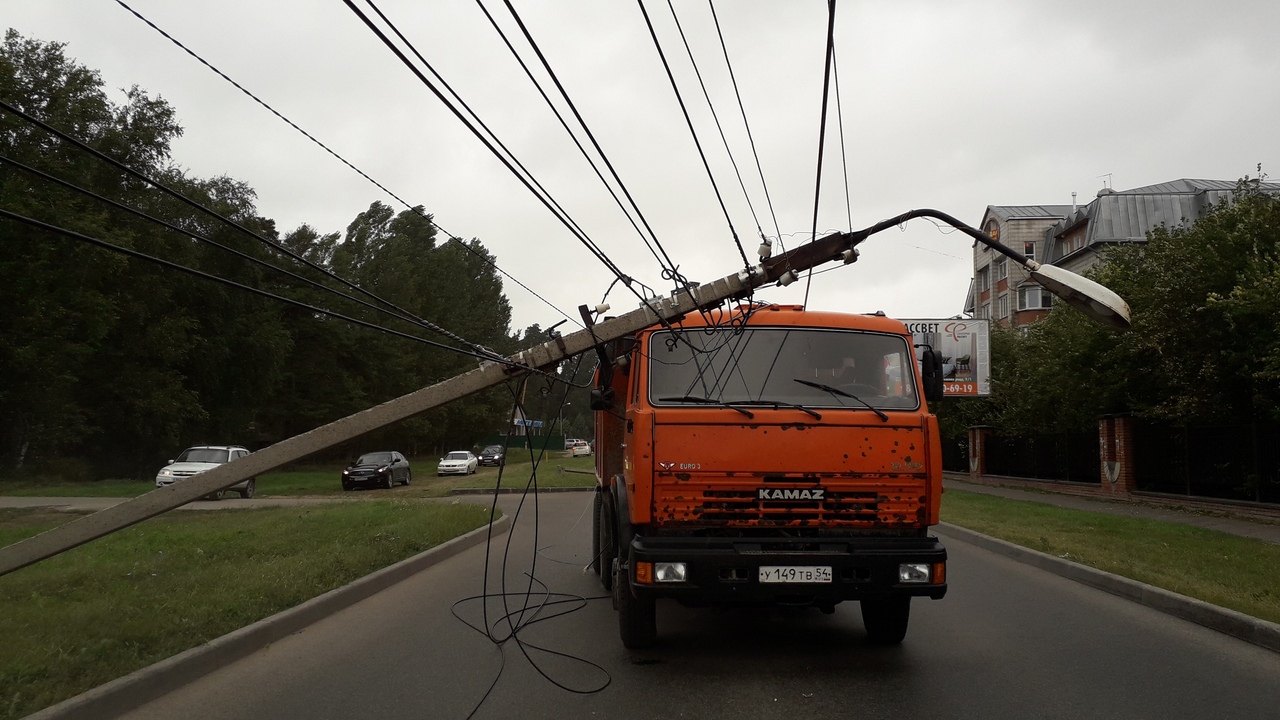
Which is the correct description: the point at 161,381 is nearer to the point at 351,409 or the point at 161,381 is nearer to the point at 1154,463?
the point at 351,409

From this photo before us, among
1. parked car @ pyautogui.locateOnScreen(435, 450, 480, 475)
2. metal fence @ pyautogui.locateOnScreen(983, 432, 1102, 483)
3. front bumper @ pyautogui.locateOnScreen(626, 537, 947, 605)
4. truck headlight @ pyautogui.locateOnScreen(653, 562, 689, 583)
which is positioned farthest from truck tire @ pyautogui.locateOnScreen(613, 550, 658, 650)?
parked car @ pyautogui.locateOnScreen(435, 450, 480, 475)

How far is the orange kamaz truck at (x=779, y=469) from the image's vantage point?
5.78 metres

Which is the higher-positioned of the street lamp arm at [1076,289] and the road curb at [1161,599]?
the street lamp arm at [1076,289]

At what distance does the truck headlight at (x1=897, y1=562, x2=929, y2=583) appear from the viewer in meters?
5.82

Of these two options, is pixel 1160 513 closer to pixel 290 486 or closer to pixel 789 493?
pixel 789 493

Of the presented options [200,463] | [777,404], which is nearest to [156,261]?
[777,404]

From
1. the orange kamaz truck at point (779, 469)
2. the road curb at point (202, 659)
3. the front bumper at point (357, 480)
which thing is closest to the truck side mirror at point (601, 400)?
the orange kamaz truck at point (779, 469)

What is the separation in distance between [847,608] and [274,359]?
39.1m

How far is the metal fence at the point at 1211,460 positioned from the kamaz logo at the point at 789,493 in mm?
14810

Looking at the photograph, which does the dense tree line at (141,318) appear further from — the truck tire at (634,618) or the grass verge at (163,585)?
the truck tire at (634,618)

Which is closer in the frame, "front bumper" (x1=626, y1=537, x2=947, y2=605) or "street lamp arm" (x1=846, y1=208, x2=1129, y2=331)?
"front bumper" (x1=626, y1=537, x2=947, y2=605)

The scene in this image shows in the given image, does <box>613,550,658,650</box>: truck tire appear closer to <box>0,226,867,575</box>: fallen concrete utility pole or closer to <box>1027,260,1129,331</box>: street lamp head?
<box>0,226,867,575</box>: fallen concrete utility pole

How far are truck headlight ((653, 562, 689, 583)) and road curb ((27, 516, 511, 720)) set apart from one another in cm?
305

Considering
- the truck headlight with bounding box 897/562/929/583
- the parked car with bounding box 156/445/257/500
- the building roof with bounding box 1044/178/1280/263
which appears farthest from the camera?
the building roof with bounding box 1044/178/1280/263
